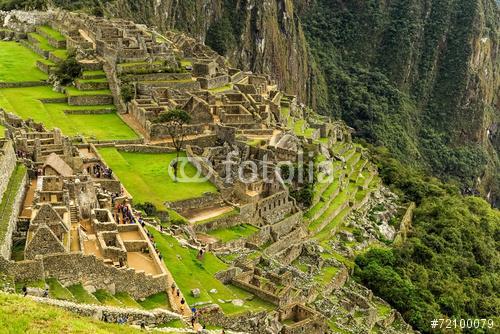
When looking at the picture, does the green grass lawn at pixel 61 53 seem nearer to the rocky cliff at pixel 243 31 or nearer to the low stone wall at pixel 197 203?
the low stone wall at pixel 197 203

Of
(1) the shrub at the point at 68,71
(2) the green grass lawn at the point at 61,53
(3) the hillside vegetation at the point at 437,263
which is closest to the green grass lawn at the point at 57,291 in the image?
(3) the hillside vegetation at the point at 437,263

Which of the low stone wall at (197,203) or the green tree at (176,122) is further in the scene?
the green tree at (176,122)

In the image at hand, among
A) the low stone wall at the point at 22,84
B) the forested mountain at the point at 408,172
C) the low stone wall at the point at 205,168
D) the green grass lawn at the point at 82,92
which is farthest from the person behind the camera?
the low stone wall at the point at 22,84

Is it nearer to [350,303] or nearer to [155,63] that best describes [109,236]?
[350,303]

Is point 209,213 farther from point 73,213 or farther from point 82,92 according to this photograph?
point 82,92

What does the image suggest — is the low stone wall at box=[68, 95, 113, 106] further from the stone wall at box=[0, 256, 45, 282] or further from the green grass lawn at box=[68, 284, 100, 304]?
the stone wall at box=[0, 256, 45, 282]

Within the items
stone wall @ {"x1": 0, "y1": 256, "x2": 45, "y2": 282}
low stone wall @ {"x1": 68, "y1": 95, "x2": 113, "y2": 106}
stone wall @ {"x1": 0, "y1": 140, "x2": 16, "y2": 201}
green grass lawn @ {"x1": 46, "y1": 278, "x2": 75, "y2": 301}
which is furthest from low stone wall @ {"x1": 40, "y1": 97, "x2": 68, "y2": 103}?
stone wall @ {"x1": 0, "y1": 256, "x2": 45, "y2": 282}
